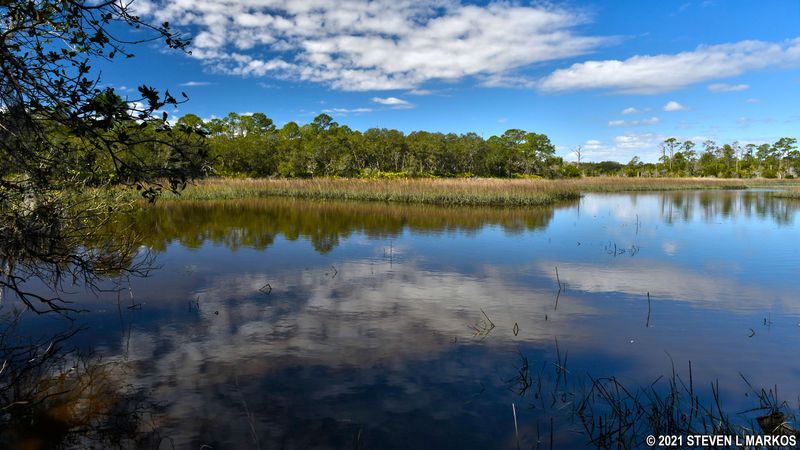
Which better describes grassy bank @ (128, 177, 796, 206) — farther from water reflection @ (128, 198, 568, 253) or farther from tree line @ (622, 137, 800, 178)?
tree line @ (622, 137, 800, 178)

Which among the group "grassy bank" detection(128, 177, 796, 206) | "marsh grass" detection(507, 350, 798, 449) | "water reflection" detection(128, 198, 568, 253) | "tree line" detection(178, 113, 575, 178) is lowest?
"marsh grass" detection(507, 350, 798, 449)

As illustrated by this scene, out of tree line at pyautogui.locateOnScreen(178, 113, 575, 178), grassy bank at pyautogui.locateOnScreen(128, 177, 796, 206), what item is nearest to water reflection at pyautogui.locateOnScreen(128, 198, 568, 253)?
grassy bank at pyautogui.locateOnScreen(128, 177, 796, 206)

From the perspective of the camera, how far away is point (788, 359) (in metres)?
6.08

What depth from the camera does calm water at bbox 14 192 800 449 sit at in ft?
15.3

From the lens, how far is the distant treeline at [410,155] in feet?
178

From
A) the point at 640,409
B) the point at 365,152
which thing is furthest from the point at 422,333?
the point at 365,152

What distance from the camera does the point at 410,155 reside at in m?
64.6

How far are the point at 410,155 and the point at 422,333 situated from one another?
58804 mm

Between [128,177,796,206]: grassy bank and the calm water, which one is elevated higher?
[128,177,796,206]: grassy bank

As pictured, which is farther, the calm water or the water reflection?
the water reflection

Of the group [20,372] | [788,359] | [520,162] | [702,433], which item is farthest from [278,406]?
[520,162]

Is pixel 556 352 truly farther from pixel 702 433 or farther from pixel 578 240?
pixel 578 240

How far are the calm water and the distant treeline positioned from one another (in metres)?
37.5

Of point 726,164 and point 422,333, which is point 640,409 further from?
point 726,164
